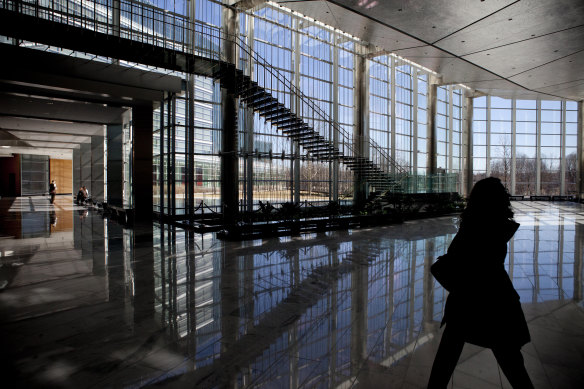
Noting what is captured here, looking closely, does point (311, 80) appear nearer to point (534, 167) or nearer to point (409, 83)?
point (409, 83)

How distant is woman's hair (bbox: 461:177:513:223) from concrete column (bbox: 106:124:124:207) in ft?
70.6

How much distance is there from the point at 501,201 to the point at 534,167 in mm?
36495

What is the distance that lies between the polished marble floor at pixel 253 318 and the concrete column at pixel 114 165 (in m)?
12.6

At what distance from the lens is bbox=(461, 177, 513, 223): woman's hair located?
2.59 m

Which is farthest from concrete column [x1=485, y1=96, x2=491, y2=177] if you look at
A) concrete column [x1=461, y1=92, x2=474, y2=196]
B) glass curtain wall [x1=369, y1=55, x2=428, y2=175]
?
glass curtain wall [x1=369, y1=55, x2=428, y2=175]

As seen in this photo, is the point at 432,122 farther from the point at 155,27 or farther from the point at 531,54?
the point at 155,27

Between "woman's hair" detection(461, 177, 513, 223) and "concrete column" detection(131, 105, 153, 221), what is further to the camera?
"concrete column" detection(131, 105, 153, 221)

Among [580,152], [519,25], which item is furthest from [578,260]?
[580,152]

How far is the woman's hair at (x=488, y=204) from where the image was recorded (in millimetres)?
2586

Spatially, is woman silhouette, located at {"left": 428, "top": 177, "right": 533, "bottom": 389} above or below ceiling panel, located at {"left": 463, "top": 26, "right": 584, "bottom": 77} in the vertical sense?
below

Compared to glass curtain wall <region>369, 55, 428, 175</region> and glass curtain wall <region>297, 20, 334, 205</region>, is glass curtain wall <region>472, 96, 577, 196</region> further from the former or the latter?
glass curtain wall <region>297, 20, 334, 205</region>

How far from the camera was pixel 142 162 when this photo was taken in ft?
58.6

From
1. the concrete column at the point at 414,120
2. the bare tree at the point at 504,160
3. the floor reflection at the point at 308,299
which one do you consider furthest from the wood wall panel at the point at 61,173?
the bare tree at the point at 504,160

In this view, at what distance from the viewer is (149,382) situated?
3.25 m
